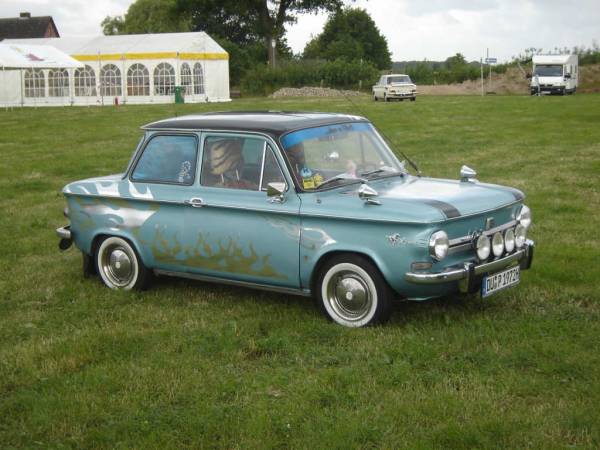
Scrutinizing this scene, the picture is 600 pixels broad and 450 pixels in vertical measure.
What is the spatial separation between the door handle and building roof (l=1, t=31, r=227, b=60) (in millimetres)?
41658

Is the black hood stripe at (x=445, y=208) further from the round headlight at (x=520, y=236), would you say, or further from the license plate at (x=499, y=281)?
the round headlight at (x=520, y=236)

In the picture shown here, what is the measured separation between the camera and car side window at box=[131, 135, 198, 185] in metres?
7.48

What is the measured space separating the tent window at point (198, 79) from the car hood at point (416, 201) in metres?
43.4

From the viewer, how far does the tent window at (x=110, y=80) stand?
48.6 meters

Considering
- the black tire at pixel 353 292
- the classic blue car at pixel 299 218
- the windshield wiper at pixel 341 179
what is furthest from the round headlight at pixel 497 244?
the windshield wiper at pixel 341 179

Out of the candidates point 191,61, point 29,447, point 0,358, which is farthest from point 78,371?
point 191,61

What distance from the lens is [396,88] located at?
1790 inches

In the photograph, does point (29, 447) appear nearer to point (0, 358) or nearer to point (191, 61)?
point (0, 358)

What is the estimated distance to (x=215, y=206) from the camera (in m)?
7.11

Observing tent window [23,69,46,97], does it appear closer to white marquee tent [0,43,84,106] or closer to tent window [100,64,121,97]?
white marquee tent [0,43,84,106]

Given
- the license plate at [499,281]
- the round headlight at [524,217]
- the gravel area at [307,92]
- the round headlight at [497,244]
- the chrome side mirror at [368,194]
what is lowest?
the license plate at [499,281]

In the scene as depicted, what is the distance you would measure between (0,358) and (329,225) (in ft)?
8.37

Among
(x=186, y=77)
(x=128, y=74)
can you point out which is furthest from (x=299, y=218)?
(x=128, y=74)

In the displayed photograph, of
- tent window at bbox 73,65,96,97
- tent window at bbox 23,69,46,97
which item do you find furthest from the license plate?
tent window at bbox 23,69,46,97
